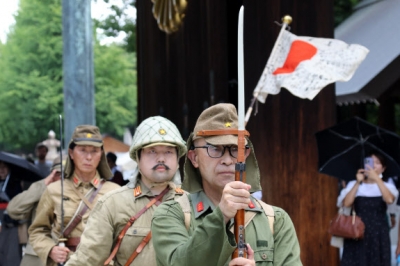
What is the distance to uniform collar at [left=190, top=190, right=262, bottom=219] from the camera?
11.9 feet

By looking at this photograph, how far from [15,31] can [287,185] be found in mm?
25900

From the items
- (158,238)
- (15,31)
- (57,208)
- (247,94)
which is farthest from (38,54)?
(158,238)

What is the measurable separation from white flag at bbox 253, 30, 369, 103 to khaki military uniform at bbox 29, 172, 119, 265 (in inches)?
93.2

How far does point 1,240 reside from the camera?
9586 mm

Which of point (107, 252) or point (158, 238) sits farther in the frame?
point (107, 252)

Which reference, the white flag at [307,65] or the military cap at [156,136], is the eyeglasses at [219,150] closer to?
the military cap at [156,136]

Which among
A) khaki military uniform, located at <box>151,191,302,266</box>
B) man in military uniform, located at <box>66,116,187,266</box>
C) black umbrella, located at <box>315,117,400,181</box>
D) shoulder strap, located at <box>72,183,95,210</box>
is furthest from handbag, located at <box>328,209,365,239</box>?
khaki military uniform, located at <box>151,191,302,266</box>

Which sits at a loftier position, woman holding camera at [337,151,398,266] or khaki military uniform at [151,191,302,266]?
khaki military uniform at [151,191,302,266]

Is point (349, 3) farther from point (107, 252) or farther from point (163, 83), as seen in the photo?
point (107, 252)

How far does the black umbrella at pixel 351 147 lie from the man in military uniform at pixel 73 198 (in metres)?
3.02

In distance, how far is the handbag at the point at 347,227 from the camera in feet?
30.2

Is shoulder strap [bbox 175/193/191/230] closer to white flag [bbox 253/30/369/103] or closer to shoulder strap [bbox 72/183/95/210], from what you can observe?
shoulder strap [bbox 72/183/95/210]

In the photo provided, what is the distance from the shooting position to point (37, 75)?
1312 inches

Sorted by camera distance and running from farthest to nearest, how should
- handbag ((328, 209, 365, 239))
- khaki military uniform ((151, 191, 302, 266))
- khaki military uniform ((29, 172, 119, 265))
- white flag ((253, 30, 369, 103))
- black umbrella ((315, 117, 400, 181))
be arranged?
black umbrella ((315, 117, 400, 181))
handbag ((328, 209, 365, 239))
white flag ((253, 30, 369, 103))
khaki military uniform ((29, 172, 119, 265))
khaki military uniform ((151, 191, 302, 266))
